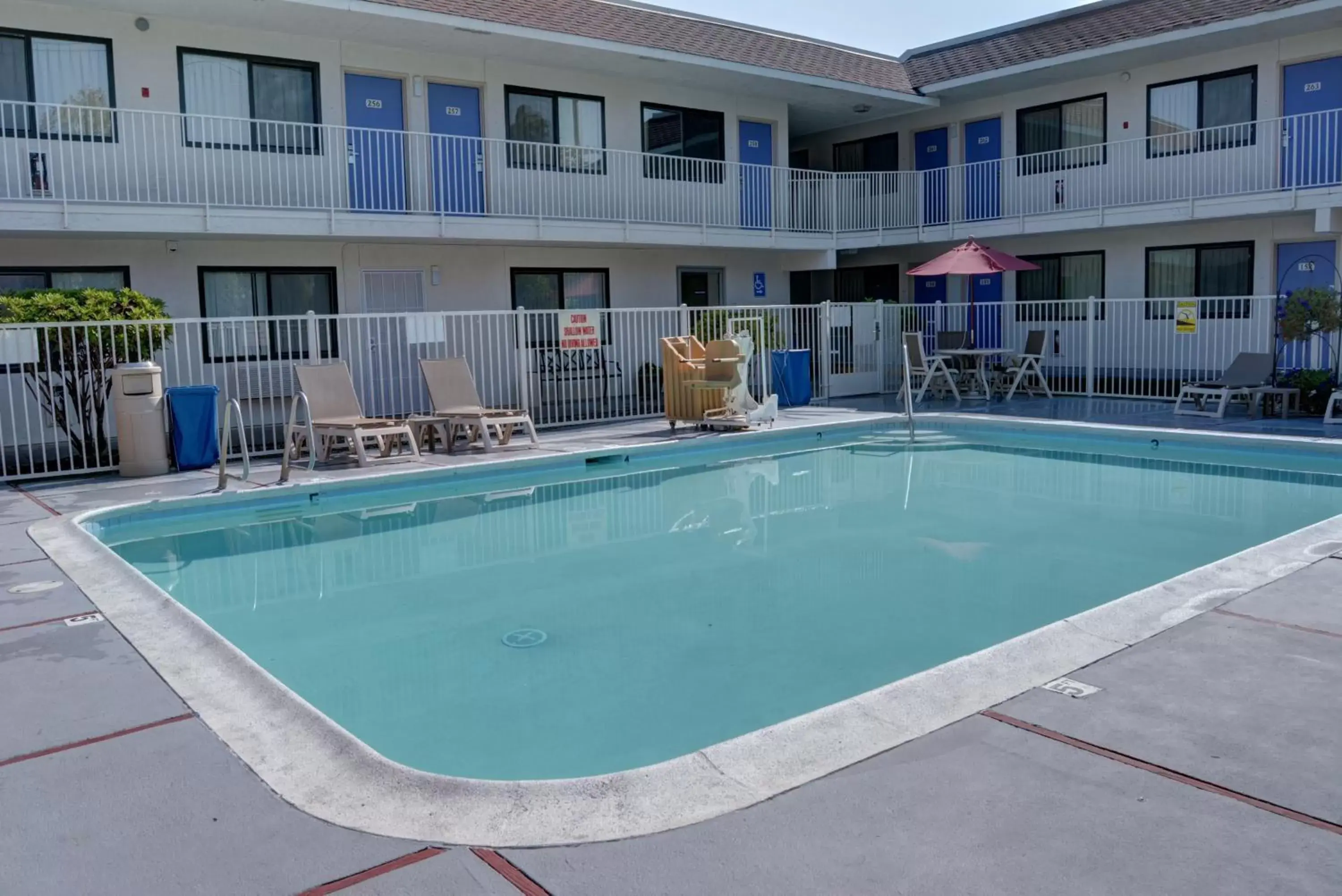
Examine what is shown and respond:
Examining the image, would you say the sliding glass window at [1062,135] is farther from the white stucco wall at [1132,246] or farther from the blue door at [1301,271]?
the blue door at [1301,271]

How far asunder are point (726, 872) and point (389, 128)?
1543cm

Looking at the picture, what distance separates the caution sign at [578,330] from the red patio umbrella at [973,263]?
5974mm

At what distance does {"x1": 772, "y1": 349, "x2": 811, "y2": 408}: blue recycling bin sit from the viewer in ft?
55.7

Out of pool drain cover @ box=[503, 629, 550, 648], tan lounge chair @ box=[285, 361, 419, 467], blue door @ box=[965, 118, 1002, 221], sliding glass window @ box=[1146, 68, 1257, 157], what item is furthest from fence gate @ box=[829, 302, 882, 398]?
pool drain cover @ box=[503, 629, 550, 648]

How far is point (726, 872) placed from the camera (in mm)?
3033

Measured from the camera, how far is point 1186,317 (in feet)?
53.4

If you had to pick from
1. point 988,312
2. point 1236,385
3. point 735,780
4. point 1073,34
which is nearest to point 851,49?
point 1073,34

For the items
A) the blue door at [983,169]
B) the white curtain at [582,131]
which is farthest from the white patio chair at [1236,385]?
the white curtain at [582,131]

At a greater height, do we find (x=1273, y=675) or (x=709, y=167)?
(x=709, y=167)

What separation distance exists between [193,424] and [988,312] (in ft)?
51.5

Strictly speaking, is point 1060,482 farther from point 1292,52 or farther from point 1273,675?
point 1292,52

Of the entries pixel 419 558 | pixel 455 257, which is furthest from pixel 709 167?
pixel 419 558

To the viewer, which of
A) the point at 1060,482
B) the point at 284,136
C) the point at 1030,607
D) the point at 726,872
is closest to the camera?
the point at 726,872

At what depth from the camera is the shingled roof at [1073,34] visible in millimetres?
17406
